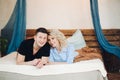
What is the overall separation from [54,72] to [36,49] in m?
0.50

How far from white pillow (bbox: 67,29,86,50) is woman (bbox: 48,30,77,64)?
0.60 meters

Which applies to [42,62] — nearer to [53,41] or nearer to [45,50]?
[45,50]

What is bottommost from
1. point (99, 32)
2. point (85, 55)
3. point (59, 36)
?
point (85, 55)

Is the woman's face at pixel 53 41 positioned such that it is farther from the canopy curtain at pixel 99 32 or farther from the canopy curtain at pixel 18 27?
the canopy curtain at pixel 18 27

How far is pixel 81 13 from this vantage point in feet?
13.3

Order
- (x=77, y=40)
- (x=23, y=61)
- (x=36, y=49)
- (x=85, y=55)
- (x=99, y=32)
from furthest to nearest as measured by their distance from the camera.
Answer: (x=77, y=40), (x=99, y=32), (x=85, y=55), (x=36, y=49), (x=23, y=61)

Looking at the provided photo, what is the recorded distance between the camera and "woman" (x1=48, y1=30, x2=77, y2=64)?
2.90 metres

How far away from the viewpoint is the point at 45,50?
2873mm

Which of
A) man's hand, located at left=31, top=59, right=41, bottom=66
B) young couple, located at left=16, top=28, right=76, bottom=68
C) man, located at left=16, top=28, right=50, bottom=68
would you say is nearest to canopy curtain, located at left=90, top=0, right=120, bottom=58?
young couple, located at left=16, top=28, right=76, bottom=68

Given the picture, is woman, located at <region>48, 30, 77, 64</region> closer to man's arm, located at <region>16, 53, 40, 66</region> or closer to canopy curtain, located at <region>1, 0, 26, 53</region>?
man's arm, located at <region>16, 53, 40, 66</region>

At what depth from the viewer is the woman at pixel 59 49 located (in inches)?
114

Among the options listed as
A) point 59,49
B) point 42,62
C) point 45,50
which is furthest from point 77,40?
point 42,62

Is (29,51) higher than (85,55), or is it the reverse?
(29,51)

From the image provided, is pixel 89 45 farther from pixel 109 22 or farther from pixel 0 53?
pixel 0 53
